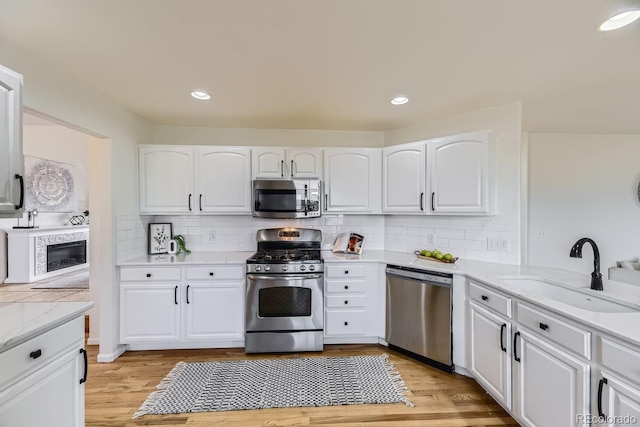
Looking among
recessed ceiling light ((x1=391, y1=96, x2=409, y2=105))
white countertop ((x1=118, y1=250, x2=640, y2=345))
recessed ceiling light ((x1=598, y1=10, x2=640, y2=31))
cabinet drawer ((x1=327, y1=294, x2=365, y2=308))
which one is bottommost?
cabinet drawer ((x1=327, y1=294, x2=365, y2=308))

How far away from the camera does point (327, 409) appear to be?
2.07m

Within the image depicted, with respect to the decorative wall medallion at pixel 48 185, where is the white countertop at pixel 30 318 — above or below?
below

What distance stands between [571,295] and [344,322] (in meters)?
1.88

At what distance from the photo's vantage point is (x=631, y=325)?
126 centimetres

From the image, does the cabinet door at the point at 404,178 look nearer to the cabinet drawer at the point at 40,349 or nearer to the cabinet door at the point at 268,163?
the cabinet door at the point at 268,163

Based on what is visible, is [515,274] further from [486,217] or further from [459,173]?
[459,173]

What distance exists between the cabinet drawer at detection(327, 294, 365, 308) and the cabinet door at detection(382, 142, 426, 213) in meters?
1.04

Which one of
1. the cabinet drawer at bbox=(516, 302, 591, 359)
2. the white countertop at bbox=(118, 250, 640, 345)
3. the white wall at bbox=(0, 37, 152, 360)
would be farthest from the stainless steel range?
the cabinet drawer at bbox=(516, 302, 591, 359)

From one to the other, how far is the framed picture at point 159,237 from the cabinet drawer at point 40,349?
1.90 meters

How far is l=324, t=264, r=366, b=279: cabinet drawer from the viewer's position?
297cm

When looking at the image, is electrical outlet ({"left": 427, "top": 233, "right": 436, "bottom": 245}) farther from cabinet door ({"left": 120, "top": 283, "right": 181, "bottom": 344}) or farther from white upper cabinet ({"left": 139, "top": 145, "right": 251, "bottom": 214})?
cabinet door ({"left": 120, "top": 283, "right": 181, "bottom": 344})

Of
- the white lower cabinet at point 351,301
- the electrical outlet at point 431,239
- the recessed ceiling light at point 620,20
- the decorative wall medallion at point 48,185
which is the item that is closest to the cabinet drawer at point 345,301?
the white lower cabinet at point 351,301

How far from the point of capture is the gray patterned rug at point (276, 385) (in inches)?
83.6

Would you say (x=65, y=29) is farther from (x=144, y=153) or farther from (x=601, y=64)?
(x=601, y=64)
